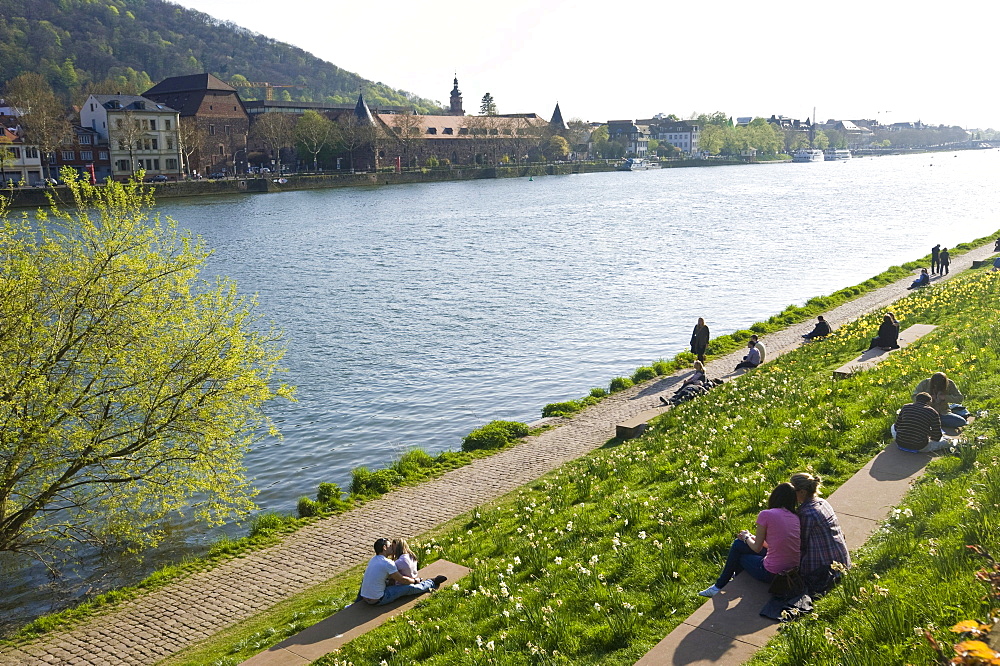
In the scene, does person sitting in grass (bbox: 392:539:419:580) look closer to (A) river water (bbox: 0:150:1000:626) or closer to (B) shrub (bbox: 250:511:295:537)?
(B) shrub (bbox: 250:511:295:537)

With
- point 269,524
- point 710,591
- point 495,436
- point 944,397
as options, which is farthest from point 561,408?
point 710,591

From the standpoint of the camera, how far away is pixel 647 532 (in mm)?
11336

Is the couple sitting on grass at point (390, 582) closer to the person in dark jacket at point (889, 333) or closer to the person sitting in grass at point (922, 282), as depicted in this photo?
the person in dark jacket at point (889, 333)

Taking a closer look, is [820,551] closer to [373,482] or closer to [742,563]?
[742,563]

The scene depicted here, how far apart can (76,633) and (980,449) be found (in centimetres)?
1397

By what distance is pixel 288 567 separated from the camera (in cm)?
1550

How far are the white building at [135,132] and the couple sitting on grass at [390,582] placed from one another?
108761 mm

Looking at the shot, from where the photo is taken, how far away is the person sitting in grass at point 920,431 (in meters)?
12.0

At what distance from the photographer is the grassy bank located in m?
8.41

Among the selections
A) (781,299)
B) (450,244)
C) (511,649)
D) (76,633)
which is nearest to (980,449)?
(511,649)

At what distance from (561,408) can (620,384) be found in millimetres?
2771

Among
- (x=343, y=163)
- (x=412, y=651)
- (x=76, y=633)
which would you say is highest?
(x=343, y=163)

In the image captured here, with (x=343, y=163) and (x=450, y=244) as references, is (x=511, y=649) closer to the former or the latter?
(x=450, y=244)

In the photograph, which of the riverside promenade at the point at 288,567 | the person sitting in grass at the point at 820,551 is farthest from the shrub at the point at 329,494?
the person sitting in grass at the point at 820,551
